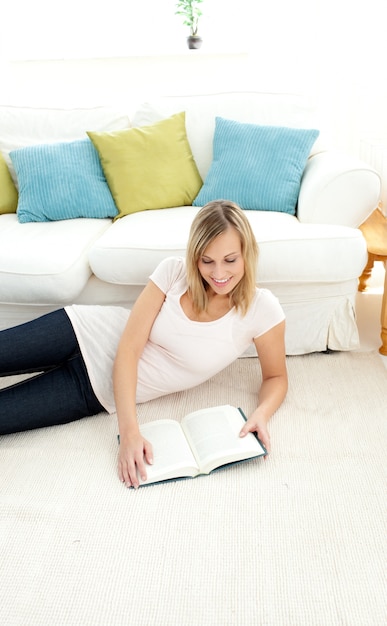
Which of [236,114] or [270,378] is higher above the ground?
[236,114]

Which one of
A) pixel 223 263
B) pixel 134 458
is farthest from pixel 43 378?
pixel 223 263

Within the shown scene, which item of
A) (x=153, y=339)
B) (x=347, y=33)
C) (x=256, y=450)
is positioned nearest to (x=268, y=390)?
(x=256, y=450)

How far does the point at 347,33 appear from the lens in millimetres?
3445

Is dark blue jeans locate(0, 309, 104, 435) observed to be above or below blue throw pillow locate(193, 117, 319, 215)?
below

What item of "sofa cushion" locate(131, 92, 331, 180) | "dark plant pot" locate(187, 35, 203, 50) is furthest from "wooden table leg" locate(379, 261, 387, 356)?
"dark plant pot" locate(187, 35, 203, 50)

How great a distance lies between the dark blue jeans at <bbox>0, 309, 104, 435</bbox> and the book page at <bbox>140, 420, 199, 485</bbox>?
0.81 feet

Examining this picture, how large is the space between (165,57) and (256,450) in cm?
288

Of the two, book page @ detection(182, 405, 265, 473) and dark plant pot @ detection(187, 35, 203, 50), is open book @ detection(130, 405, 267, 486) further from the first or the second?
dark plant pot @ detection(187, 35, 203, 50)

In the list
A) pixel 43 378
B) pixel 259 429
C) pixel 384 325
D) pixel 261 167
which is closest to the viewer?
pixel 259 429

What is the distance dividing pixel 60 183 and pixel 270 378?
1293mm

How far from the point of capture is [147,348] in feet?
6.13

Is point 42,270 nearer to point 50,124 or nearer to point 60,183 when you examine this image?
point 60,183

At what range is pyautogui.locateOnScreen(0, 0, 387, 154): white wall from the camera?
3.49 metres

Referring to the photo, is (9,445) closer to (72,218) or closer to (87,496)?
(87,496)
